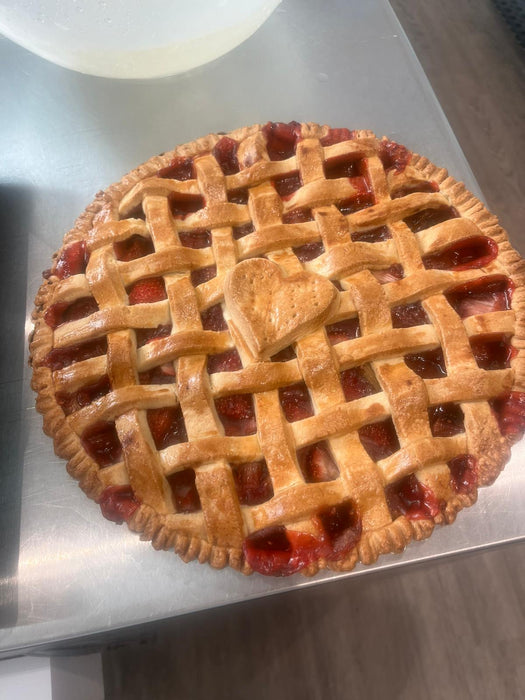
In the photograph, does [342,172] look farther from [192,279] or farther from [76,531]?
[76,531]

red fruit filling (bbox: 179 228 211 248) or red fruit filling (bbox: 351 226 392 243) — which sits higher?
red fruit filling (bbox: 179 228 211 248)

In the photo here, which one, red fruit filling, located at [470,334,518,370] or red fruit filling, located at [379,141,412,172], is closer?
red fruit filling, located at [470,334,518,370]

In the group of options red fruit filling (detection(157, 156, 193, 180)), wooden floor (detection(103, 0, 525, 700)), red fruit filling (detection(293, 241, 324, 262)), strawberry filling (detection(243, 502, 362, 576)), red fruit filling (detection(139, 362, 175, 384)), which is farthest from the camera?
wooden floor (detection(103, 0, 525, 700))

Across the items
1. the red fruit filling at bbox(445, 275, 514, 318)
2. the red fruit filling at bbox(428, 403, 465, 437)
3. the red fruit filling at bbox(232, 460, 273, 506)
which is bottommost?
the red fruit filling at bbox(232, 460, 273, 506)

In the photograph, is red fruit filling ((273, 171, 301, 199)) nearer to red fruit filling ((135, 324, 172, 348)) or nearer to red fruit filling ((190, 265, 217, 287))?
red fruit filling ((190, 265, 217, 287))

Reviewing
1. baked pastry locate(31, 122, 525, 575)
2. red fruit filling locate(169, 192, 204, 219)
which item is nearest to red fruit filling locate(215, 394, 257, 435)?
baked pastry locate(31, 122, 525, 575)

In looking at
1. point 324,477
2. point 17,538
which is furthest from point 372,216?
point 17,538
